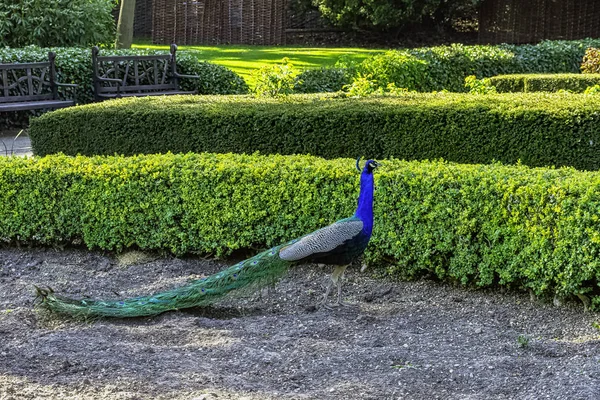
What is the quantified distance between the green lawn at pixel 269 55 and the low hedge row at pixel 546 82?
7.32 meters

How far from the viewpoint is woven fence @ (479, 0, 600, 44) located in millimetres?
28413

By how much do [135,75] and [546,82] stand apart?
7.09 meters

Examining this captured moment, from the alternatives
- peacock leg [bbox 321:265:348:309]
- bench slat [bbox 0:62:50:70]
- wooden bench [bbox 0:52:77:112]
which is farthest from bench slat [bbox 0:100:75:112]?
peacock leg [bbox 321:265:348:309]

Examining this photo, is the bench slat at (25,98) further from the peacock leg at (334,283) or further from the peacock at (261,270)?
the peacock leg at (334,283)

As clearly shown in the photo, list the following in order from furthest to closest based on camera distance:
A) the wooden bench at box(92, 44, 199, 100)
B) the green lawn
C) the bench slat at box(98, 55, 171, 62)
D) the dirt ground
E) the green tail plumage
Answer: the green lawn
the wooden bench at box(92, 44, 199, 100)
the bench slat at box(98, 55, 171, 62)
the green tail plumage
the dirt ground

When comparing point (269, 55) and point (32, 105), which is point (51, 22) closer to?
point (32, 105)

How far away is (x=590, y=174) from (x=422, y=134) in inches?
109

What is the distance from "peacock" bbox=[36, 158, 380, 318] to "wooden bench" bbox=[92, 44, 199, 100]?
914 centimetres

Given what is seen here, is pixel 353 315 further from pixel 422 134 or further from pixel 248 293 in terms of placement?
pixel 422 134

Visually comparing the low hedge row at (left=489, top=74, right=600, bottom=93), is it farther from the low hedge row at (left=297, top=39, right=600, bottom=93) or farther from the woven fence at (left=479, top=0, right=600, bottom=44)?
the woven fence at (left=479, top=0, right=600, bottom=44)

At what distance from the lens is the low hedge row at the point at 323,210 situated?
18.7 feet

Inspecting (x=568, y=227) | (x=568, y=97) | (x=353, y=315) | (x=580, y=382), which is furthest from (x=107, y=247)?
(x=568, y=97)

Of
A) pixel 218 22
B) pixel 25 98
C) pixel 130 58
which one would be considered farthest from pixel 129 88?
pixel 218 22

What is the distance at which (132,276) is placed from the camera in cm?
684
